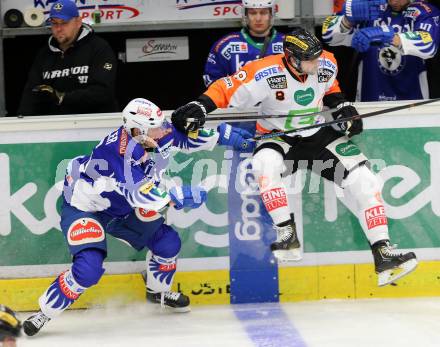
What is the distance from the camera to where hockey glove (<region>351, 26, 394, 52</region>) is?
21.7 ft

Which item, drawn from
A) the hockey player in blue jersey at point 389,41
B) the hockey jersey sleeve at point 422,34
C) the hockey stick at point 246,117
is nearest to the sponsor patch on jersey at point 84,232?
the hockey stick at point 246,117

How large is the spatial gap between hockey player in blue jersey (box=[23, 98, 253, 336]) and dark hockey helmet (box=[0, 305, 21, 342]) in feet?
3.13

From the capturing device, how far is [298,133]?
633 cm

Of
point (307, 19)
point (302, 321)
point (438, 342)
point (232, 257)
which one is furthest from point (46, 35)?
point (438, 342)

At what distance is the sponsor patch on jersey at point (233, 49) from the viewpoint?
6.81m

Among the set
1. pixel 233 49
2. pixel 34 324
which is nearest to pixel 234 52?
pixel 233 49

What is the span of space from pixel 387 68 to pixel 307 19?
0.79m

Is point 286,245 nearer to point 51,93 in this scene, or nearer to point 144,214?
point 144,214

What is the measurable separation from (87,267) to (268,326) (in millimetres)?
978

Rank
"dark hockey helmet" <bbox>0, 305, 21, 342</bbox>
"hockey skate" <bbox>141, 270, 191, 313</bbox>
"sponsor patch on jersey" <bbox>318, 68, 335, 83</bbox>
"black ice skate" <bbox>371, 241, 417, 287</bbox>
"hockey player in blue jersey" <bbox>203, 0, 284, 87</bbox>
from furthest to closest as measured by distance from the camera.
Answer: "hockey player in blue jersey" <bbox>203, 0, 284, 87</bbox> → "hockey skate" <bbox>141, 270, 191, 313</bbox> → "sponsor patch on jersey" <bbox>318, 68, 335, 83</bbox> → "black ice skate" <bbox>371, 241, 417, 287</bbox> → "dark hockey helmet" <bbox>0, 305, 21, 342</bbox>

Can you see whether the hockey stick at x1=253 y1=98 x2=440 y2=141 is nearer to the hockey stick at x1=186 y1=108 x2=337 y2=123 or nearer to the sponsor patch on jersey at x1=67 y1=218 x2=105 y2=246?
the hockey stick at x1=186 y1=108 x2=337 y2=123

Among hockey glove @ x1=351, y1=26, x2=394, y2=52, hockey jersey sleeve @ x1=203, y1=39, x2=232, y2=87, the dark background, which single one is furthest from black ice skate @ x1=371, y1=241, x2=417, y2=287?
the dark background

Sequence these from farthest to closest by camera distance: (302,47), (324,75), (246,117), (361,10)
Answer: (361,10) < (246,117) < (324,75) < (302,47)

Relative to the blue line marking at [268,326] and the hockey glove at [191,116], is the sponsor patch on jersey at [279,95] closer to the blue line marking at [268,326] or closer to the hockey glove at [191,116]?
the hockey glove at [191,116]
